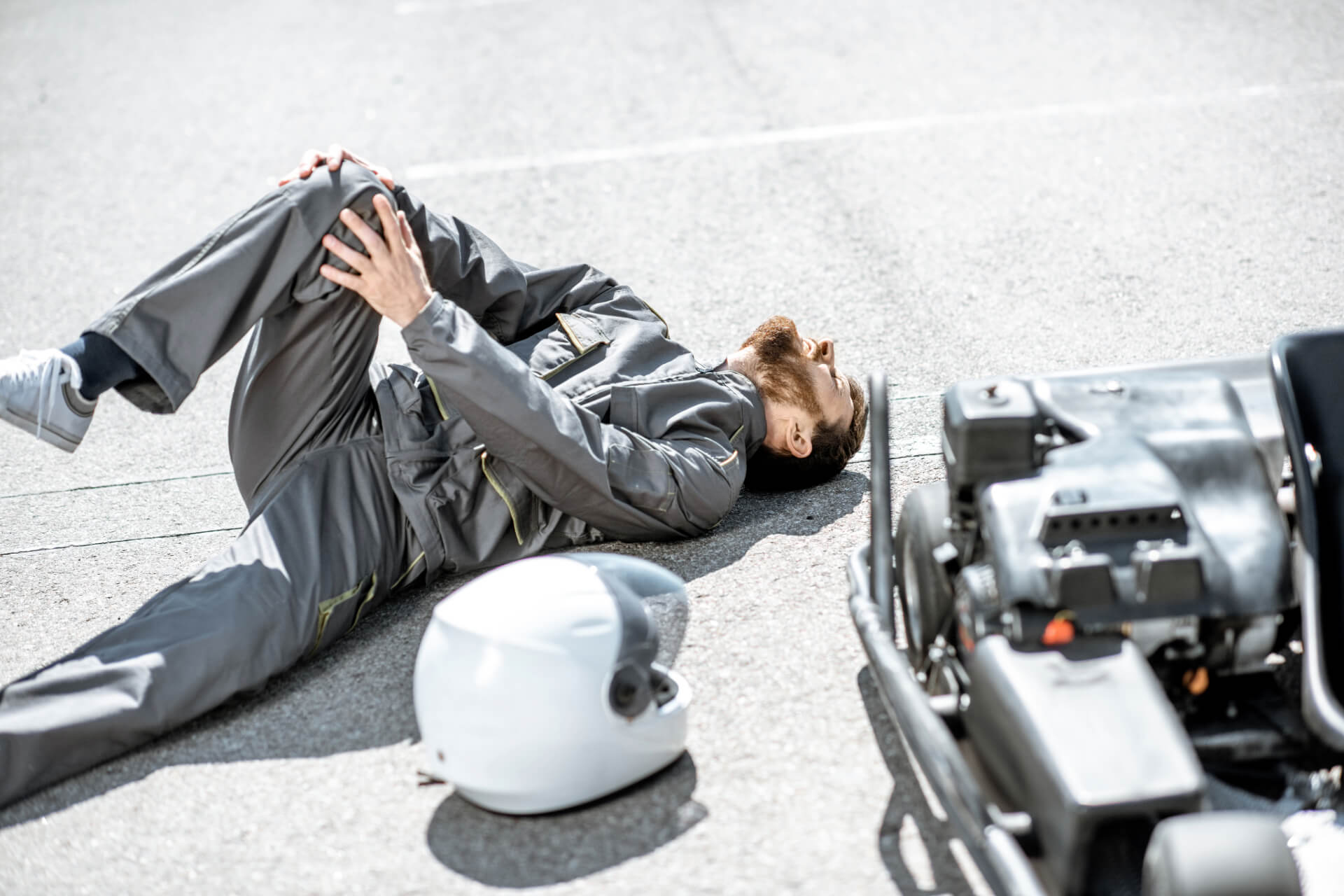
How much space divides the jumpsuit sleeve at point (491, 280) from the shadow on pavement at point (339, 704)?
0.72 m

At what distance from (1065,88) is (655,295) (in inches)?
117

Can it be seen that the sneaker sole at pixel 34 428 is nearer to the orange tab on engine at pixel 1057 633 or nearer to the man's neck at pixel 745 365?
the man's neck at pixel 745 365

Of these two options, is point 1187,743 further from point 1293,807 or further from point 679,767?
point 679,767

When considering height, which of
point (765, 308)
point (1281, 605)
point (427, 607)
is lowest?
point (427, 607)

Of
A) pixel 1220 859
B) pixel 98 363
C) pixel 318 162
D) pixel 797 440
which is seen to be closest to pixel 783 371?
pixel 797 440

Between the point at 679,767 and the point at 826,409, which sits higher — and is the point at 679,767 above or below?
below

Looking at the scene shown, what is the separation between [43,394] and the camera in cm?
286

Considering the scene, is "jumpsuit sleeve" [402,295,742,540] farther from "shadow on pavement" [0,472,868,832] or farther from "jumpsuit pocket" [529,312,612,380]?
"jumpsuit pocket" [529,312,612,380]

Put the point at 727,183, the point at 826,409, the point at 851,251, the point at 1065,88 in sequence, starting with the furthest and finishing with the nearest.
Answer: the point at 1065,88
the point at 727,183
the point at 851,251
the point at 826,409

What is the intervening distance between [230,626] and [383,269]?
88cm

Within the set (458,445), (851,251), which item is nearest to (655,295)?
(851,251)

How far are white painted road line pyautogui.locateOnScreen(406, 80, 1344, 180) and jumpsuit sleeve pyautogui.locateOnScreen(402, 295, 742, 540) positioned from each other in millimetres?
3440

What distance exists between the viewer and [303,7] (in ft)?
32.5

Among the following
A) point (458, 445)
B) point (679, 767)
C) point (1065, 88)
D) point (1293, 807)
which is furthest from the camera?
point (1065, 88)
